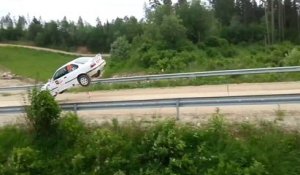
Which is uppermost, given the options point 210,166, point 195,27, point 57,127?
point 195,27

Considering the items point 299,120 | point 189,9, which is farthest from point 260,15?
point 299,120

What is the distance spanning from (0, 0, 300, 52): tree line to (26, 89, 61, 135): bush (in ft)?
84.9

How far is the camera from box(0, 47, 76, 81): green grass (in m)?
57.8

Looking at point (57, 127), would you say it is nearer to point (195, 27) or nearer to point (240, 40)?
point (195, 27)

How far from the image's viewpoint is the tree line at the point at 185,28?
40.7 m

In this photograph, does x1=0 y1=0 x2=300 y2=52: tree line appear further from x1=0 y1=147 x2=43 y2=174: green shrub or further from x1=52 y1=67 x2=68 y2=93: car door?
x1=0 y1=147 x2=43 y2=174: green shrub

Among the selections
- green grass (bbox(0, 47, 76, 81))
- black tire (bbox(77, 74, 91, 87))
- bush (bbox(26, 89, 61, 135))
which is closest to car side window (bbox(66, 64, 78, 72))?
black tire (bbox(77, 74, 91, 87))

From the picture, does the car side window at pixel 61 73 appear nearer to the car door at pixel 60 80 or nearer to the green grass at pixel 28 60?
the car door at pixel 60 80

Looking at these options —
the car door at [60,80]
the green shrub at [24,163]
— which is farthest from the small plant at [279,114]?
the car door at [60,80]

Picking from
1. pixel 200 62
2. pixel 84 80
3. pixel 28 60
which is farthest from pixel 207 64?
pixel 28 60

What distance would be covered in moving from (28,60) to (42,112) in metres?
60.3

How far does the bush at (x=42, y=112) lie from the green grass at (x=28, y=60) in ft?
128

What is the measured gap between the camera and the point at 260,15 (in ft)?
272

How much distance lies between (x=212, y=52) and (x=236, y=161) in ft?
106
